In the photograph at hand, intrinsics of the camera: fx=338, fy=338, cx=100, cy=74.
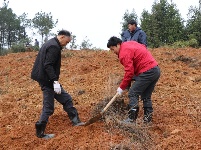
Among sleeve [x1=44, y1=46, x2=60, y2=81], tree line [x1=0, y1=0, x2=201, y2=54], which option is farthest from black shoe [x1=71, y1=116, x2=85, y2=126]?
tree line [x1=0, y1=0, x2=201, y2=54]

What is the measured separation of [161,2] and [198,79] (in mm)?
16502

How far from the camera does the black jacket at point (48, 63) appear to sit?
4.95 metres

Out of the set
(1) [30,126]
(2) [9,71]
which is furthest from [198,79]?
(2) [9,71]

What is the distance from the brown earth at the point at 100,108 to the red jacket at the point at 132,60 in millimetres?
677

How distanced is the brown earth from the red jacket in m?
0.68

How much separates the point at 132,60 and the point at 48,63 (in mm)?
1246

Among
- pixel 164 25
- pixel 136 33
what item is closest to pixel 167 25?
pixel 164 25

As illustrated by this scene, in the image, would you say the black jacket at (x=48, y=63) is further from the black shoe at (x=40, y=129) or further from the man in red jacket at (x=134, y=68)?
the man in red jacket at (x=134, y=68)

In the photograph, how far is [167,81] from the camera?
339 inches

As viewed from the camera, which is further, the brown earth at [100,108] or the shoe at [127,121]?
the shoe at [127,121]

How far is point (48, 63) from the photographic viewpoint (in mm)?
4938

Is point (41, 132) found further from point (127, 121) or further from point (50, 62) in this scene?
point (127, 121)

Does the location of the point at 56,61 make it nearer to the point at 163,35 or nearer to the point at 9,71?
the point at 9,71

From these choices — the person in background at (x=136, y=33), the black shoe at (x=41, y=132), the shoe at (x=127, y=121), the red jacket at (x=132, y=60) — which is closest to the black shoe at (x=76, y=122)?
the black shoe at (x=41, y=132)
